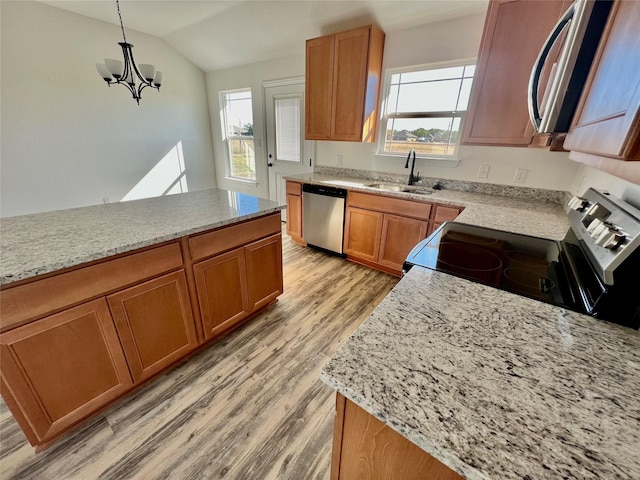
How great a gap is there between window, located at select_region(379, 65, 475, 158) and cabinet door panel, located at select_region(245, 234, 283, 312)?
1938 mm

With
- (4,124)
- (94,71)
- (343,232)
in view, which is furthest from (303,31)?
(4,124)

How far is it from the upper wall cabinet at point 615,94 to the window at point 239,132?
4.37m

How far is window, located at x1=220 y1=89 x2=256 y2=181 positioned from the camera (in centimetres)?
443

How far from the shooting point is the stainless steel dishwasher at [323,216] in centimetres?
297

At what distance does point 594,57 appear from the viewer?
2.51 ft

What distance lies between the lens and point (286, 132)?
13.0ft

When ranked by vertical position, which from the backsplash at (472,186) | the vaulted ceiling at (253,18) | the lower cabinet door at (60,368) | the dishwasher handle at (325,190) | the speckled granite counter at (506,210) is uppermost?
the vaulted ceiling at (253,18)

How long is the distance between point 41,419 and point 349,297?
6.67 feet

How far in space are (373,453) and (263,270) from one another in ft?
5.21

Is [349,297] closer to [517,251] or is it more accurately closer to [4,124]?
[517,251]

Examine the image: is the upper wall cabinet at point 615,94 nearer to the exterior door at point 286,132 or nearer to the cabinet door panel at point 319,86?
the cabinet door panel at point 319,86

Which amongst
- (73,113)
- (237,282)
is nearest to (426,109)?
(237,282)

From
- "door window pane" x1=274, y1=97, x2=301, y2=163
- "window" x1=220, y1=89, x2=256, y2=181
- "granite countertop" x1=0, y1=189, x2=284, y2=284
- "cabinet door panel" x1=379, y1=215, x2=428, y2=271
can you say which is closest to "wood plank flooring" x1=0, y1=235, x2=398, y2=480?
"granite countertop" x1=0, y1=189, x2=284, y2=284

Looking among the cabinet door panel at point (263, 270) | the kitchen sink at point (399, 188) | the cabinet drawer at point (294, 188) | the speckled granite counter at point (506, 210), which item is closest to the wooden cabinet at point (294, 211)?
the cabinet drawer at point (294, 188)
